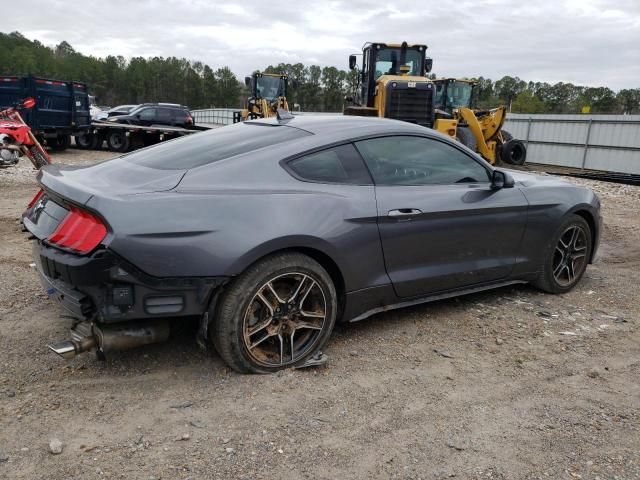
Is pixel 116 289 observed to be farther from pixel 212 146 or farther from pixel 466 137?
pixel 466 137

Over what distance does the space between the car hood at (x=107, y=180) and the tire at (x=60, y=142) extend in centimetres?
1617

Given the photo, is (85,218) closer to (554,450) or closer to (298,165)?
(298,165)

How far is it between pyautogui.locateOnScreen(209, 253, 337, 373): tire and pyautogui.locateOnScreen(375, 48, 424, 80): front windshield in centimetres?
1080

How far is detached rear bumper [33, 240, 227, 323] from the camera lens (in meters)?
2.82

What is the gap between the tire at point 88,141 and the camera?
1977 cm

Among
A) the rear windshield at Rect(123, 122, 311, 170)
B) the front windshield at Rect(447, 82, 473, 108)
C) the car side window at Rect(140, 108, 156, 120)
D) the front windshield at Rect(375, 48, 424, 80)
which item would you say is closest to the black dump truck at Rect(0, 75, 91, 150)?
the car side window at Rect(140, 108, 156, 120)

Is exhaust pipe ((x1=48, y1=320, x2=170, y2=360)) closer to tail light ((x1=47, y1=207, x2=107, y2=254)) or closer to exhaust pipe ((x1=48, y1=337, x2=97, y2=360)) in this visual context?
exhaust pipe ((x1=48, y1=337, x2=97, y2=360))

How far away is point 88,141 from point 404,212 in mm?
18687

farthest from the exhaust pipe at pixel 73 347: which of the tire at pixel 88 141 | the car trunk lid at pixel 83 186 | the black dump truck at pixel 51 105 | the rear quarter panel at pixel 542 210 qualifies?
the tire at pixel 88 141

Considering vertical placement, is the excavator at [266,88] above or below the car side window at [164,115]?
above

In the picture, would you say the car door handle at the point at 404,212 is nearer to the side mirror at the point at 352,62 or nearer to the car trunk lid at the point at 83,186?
the car trunk lid at the point at 83,186

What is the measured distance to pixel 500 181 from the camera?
4.38m

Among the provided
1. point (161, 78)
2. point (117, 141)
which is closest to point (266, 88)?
point (117, 141)

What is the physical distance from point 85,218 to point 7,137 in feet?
26.1
